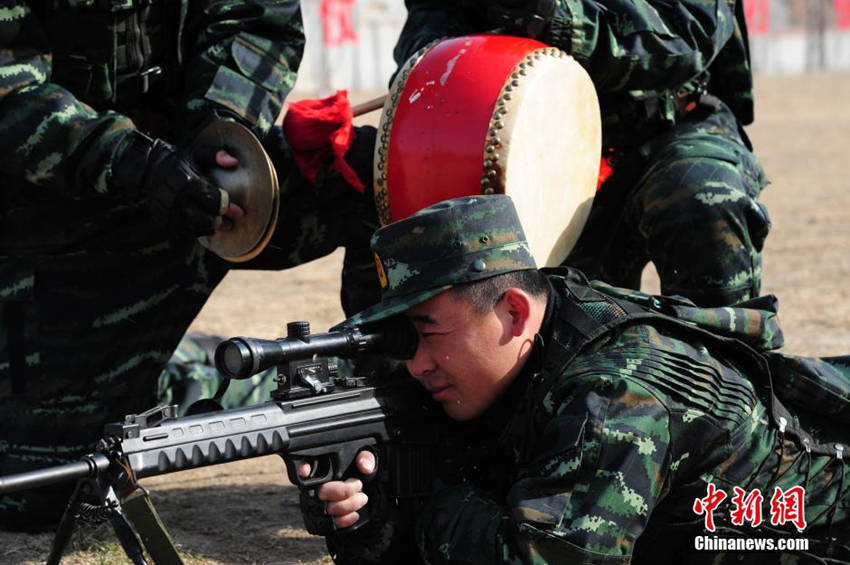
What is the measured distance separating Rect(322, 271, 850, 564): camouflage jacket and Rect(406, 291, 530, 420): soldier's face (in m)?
0.08

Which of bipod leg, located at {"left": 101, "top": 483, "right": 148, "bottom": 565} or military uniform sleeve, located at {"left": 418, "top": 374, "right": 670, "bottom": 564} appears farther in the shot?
military uniform sleeve, located at {"left": 418, "top": 374, "right": 670, "bottom": 564}

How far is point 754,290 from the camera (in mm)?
4430

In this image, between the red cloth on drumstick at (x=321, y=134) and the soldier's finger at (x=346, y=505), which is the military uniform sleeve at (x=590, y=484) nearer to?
the soldier's finger at (x=346, y=505)

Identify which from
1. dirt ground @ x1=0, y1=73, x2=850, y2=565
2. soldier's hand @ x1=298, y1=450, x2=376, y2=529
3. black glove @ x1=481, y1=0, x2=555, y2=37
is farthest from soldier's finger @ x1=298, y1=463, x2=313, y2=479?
black glove @ x1=481, y1=0, x2=555, y2=37

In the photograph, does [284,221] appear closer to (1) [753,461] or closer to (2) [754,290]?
(2) [754,290]

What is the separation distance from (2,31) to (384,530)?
2.08 m

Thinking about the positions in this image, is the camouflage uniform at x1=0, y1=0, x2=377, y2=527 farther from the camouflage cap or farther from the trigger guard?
the trigger guard

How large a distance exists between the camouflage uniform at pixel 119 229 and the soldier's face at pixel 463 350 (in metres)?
1.63

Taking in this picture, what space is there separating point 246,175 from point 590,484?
1.88 m

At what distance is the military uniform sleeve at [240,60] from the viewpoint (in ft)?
15.0

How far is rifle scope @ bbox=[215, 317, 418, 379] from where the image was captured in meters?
2.79

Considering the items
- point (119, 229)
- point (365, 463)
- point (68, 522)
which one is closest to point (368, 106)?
point (119, 229)

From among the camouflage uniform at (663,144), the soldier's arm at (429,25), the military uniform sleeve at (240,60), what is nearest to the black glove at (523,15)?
the camouflage uniform at (663,144)

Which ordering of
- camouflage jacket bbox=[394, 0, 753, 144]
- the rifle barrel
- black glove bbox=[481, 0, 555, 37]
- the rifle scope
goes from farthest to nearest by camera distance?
camouflage jacket bbox=[394, 0, 753, 144] < black glove bbox=[481, 0, 555, 37] < the rifle scope < the rifle barrel
